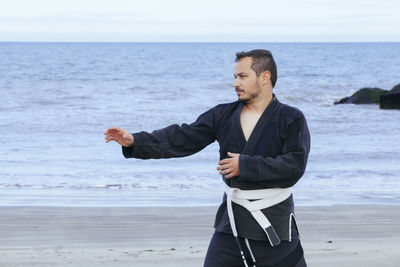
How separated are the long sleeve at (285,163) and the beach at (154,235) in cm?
248

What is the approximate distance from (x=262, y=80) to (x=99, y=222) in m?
4.16

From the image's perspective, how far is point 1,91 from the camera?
33.4 meters

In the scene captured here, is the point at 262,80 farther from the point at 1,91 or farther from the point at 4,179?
the point at 1,91

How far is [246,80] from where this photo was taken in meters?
3.04

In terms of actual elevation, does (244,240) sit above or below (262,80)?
below

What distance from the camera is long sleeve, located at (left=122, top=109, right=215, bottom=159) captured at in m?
3.19

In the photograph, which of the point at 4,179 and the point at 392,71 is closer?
the point at 4,179

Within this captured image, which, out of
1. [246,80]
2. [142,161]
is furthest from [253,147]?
[142,161]

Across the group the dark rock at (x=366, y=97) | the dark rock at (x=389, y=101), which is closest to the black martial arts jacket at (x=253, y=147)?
the dark rock at (x=389, y=101)

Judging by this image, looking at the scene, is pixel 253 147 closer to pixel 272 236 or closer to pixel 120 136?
pixel 272 236

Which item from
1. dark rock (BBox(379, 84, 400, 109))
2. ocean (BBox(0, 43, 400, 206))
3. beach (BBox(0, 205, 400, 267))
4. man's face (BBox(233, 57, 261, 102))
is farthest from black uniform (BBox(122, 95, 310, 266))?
dark rock (BBox(379, 84, 400, 109))

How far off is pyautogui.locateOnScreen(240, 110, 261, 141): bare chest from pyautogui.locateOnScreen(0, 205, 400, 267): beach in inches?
94.4

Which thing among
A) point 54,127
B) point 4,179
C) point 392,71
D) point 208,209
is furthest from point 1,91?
point 392,71

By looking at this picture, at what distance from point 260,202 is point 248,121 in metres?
0.37
